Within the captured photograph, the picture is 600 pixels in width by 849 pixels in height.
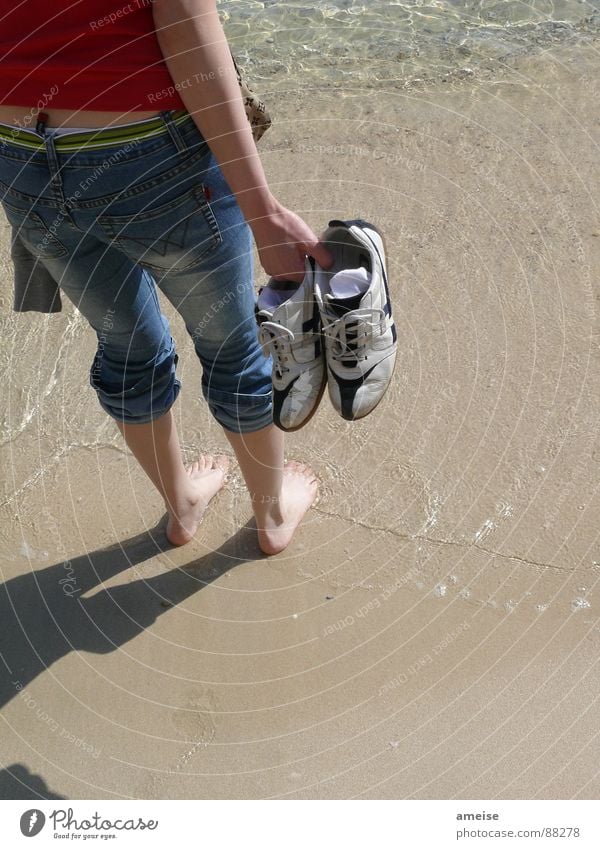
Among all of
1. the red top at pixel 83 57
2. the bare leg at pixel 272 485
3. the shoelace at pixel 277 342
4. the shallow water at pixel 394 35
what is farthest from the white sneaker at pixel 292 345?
the shallow water at pixel 394 35

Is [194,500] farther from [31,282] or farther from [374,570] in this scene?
[31,282]

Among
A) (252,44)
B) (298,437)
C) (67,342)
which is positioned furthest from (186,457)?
(252,44)

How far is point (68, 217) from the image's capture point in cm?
143

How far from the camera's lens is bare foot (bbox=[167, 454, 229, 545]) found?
2098 millimetres

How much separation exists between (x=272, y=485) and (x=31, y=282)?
0.68 meters

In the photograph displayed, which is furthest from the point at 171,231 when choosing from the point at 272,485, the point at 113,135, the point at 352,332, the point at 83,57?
the point at 272,485

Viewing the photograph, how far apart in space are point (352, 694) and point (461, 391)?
87cm

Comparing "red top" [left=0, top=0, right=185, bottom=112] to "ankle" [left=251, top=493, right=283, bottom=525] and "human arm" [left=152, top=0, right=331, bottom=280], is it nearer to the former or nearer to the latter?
"human arm" [left=152, top=0, right=331, bottom=280]

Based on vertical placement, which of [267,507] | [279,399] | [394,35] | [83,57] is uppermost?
[394,35]

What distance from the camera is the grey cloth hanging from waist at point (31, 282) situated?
164 centimetres

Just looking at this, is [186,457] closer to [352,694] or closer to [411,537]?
[411,537]

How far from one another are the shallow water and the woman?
2.22m

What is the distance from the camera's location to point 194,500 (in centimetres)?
212

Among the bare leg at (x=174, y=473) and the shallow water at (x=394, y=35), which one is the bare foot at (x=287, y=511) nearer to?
the bare leg at (x=174, y=473)
